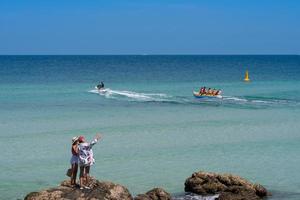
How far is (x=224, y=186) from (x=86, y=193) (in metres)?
6.08

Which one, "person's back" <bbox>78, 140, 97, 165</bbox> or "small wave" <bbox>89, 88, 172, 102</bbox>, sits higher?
"small wave" <bbox>89, 88, 172, 102</bbox>

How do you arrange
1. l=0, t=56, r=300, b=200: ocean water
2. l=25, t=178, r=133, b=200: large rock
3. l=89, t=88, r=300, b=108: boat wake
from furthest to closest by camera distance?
l=89, t=88, r=300, b=108: boat wake, l=0, t=56, r=300, b=200: ocean water, l=25, t=178, r=133, b=200: large rock

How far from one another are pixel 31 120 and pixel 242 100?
2338 centimetres

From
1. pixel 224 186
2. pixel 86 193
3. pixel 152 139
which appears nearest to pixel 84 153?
pixel 86 193

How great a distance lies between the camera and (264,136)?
34781 mm

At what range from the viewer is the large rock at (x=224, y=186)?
70.3 feet

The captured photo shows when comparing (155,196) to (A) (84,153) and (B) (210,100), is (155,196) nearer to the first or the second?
(A) (84,153)

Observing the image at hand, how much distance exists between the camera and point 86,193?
59.7ft

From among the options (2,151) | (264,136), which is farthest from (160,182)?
(264,136)

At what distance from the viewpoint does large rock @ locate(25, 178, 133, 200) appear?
18016 millimetres

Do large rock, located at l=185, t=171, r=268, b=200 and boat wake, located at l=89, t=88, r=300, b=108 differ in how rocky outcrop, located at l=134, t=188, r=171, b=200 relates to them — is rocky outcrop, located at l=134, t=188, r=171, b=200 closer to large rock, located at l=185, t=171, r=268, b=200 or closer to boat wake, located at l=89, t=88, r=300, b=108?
large rock, located at l=185, t=171, r=268, b=200

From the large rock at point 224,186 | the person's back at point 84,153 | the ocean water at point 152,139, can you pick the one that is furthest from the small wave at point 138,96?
the person's back at point 84,153

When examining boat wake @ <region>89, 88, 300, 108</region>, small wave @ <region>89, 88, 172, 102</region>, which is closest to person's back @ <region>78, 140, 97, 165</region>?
boat wake @ <region>89, 88, 300, 108</region>

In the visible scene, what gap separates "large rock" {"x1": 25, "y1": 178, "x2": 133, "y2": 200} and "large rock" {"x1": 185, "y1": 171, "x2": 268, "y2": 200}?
3997 millimetres
